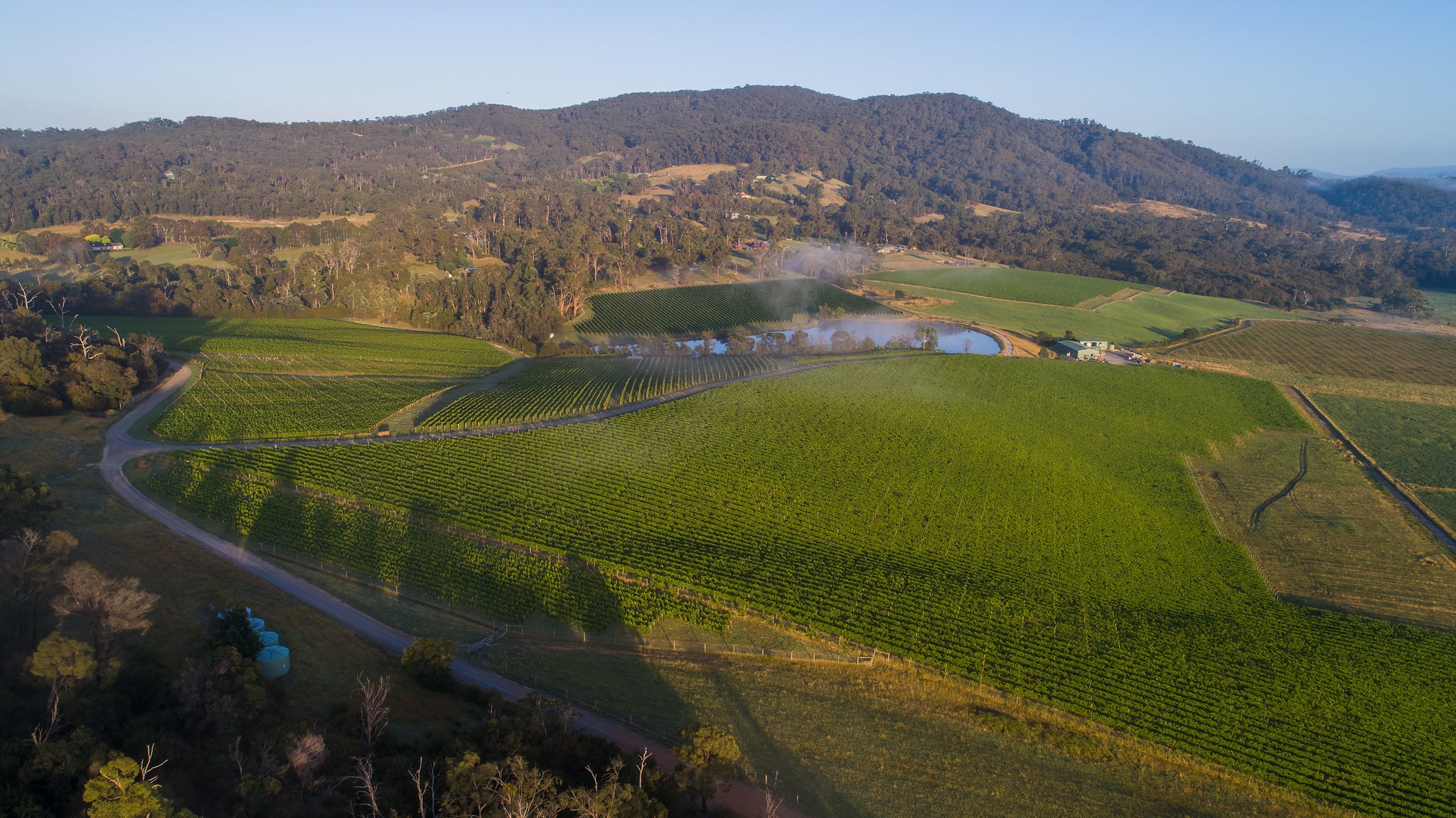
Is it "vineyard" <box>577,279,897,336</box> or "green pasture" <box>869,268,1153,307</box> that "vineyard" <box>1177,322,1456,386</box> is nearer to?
"green pasture" <box>869,268,1153,307</box>

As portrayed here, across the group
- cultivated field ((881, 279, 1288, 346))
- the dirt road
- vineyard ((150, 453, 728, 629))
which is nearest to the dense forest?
cultivated field ((881, 279, 1288, 346))

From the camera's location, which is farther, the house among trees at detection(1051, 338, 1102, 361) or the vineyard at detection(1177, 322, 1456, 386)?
the house among trees at detection(1051, 338, 1102, 361)

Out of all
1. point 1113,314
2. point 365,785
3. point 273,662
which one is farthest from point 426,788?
point 1113,314

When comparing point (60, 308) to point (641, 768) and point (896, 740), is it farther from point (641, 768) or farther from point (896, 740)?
point (896, 740)

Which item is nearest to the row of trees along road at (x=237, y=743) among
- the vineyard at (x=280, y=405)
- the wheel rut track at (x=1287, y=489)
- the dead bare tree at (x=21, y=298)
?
the vineyard at (x=280, y=405)

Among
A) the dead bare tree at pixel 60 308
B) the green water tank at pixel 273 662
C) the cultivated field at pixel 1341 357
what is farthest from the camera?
the dead bare tree at pixel 60 308

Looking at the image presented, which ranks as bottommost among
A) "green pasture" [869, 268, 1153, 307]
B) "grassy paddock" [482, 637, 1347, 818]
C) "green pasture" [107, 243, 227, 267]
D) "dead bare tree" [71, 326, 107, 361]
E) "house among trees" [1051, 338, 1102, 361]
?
"grassy paddock" [482, 637, 1347, 818]

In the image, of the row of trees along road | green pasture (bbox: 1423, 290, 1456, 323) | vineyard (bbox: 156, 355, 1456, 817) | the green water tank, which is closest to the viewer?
the row of trees along road

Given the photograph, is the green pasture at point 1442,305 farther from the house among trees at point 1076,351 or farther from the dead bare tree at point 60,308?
the dead bare tree at point 60,308
